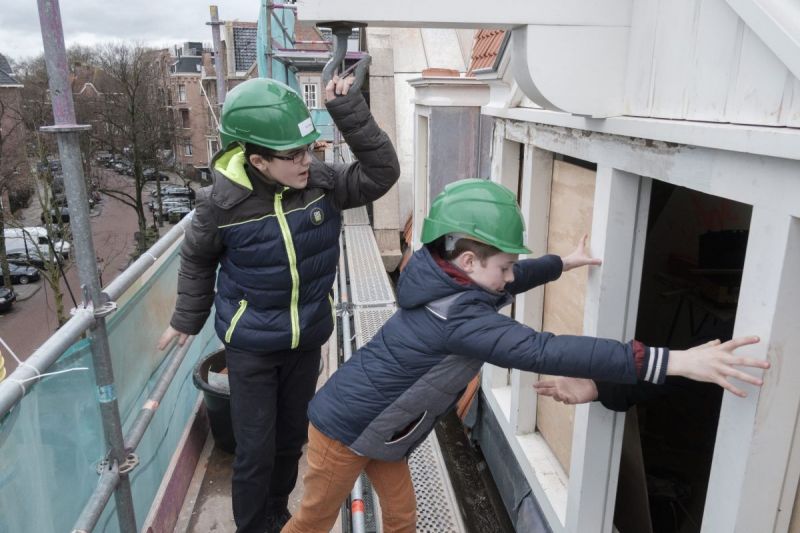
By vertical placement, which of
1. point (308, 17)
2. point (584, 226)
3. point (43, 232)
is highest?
point (308, 17)

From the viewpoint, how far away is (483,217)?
6.36 ft

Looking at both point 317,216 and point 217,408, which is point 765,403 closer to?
point 317,216

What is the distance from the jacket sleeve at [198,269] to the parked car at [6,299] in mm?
23992

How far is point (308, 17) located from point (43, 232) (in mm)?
25527

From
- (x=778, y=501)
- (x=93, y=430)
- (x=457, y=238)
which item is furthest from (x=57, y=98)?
(x=778, y=501)

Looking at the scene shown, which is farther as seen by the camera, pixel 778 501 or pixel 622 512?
pixel 622 512

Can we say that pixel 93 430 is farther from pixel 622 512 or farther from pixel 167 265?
pixel 622 512

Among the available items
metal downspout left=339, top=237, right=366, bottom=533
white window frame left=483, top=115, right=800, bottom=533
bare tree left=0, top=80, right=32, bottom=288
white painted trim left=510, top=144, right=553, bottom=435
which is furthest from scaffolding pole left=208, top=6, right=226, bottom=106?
bare tree left=0, top=80, right=32, bottom=288

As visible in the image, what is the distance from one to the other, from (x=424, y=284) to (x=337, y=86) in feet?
2.80

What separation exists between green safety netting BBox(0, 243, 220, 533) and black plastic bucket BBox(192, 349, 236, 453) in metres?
0.21

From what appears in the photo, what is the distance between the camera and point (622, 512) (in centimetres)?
305

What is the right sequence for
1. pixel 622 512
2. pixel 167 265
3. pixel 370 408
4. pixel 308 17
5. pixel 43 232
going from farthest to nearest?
pixel 43 232, pixel 167 265, pixel 622 512, pixel 370 408, pixel 308 17

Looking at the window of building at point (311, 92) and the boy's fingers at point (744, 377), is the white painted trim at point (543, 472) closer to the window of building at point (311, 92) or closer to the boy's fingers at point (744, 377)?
the boy's fingers at point (744, 377)

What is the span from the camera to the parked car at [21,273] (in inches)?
992
